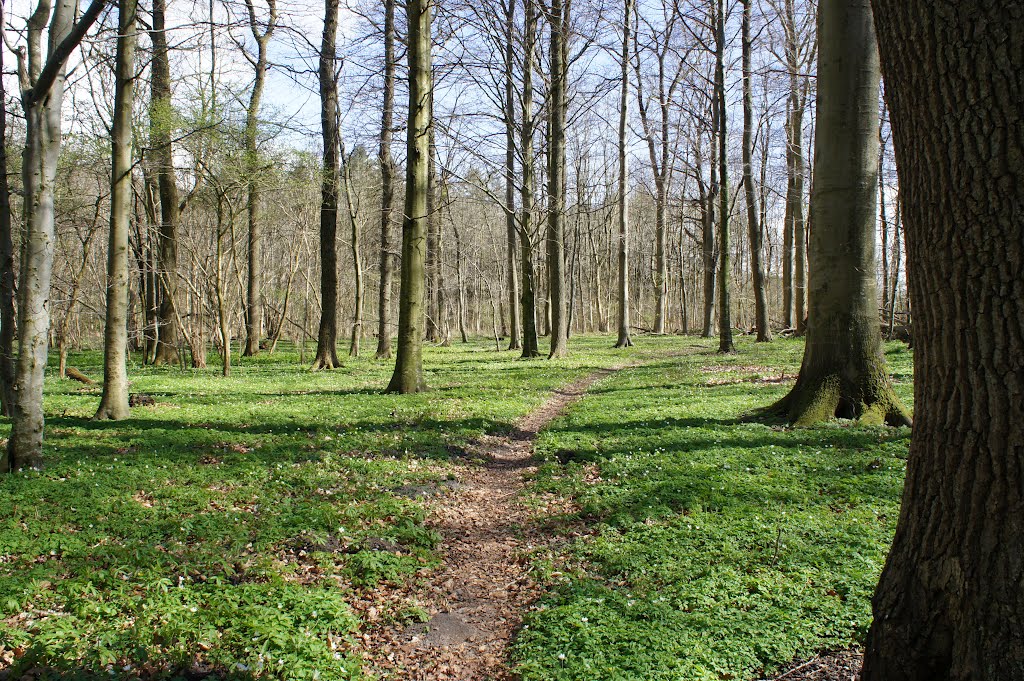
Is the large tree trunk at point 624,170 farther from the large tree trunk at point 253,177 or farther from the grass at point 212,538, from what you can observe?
the grass at point 212,538

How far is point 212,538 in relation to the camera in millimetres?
5004

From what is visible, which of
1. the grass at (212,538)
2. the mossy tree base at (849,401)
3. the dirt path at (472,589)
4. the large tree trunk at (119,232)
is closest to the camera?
the grass at (212,538)

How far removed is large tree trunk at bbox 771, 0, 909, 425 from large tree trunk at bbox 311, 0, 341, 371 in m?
14.4

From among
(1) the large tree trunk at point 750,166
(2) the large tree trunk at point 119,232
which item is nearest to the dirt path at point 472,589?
(2) the large tree trunk at point 119,232

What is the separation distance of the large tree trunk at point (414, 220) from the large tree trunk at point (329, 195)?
666 centimetres

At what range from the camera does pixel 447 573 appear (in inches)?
200

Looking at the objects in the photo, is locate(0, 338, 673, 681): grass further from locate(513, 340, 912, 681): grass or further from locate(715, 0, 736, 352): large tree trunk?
locate(715, 0, 736, 352): large tree trunk

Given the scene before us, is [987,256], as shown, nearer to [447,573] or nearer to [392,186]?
[447,573]

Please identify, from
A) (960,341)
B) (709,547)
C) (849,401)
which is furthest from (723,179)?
(960,341)

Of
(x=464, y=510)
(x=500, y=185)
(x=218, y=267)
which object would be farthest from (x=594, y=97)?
(x=464, y=510)

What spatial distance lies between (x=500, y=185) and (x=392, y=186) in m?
6.72

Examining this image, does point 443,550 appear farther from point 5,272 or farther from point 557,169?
point 557,169

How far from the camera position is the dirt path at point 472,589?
388 centimetres

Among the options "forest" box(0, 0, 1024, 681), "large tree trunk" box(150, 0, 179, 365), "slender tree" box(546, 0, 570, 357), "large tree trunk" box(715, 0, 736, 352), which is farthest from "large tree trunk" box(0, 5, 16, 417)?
"large tree trunk" box(715, 0, 736, 352)
